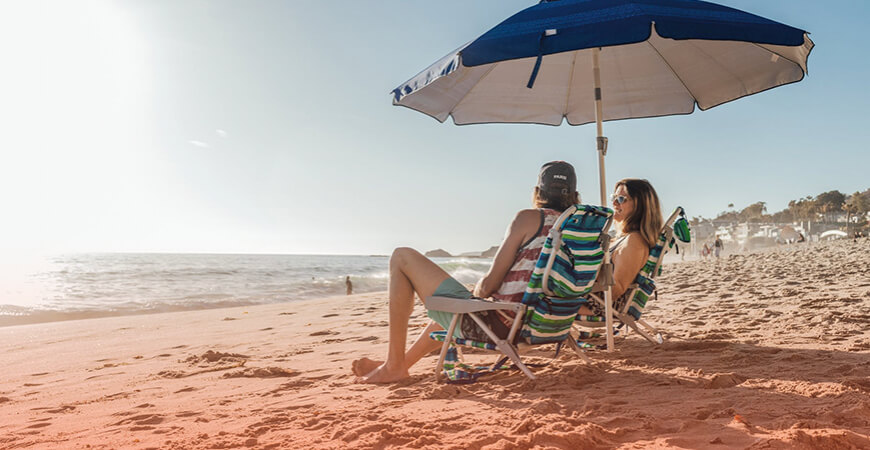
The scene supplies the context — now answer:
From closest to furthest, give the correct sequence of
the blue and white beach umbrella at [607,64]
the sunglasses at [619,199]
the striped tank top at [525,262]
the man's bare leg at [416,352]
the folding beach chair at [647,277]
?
the blue and white beach umbrella at [607,64], the striped tank top at [525,262], the man's bare leg at [416,352], the folding beach chair at [647,277], the sunglasses at [619,199]

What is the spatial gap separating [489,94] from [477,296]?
226 centimetres

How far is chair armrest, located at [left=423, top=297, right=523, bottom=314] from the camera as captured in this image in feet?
8.36

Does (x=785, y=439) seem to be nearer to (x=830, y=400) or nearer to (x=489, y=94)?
(x=830, y=400)

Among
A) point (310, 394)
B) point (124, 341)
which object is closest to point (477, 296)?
point (310, 394)

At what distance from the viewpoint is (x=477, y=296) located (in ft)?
8.96

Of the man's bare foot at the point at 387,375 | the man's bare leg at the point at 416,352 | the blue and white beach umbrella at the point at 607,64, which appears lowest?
the man's bare foot at the point at 387,375

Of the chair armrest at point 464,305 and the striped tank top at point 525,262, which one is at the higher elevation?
the striped tank top at point 525,262

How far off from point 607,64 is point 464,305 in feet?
9.06

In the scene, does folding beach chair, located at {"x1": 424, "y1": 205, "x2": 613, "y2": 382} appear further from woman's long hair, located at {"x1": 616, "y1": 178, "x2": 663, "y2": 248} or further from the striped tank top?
woman's long hair, located at {"x1": 616, "y1": 178, "x2": 663, "y2": 248}

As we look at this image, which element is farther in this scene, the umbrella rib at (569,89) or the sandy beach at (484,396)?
the umbrella rib at (569,89)

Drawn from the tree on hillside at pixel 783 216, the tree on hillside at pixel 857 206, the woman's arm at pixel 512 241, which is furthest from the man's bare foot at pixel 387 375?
the tree on hillside at pixel 783 216

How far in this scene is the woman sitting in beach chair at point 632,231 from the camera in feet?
11.4

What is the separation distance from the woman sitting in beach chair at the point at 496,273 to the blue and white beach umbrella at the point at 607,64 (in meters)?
0.61

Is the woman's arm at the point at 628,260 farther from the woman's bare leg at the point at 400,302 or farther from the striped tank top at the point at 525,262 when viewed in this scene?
the woman's bare leg at the point at 400,302
